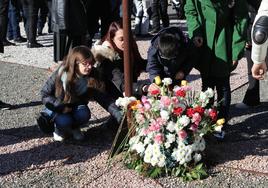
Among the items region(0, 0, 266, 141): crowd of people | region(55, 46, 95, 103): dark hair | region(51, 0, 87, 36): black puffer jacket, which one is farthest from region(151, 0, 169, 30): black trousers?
region(55, 46, 95, 103): dark hair

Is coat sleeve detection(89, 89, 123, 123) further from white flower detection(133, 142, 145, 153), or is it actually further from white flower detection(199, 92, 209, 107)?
white flower detection(199, 92, 209, 107)

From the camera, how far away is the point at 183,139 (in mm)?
3781

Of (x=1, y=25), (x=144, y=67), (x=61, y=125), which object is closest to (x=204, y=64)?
(x=144, y=67)

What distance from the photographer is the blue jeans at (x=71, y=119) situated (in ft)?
15.0

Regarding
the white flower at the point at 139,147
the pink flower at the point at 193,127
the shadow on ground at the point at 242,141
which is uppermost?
the pink flower at the point at 193,127

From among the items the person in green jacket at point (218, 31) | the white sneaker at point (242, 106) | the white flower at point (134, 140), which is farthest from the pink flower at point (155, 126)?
the white sneaker at point (242, 106)

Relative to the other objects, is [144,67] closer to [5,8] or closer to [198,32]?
[198,32]

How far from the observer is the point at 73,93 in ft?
14.9

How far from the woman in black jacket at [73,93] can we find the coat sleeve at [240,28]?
1.11 m

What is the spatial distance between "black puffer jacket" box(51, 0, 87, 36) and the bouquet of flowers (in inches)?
109

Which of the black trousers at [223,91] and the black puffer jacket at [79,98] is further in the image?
the black trousers at [223,91]

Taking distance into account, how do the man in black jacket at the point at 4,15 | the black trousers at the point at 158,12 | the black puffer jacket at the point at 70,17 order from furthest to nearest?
the black trousers at the point at 158,12
the man in black jacket at the point at 4,15
the black puffer jacket at the point at 70,17

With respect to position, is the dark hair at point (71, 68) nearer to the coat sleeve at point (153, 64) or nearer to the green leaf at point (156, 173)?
the coat sleeve at point (153, 64)

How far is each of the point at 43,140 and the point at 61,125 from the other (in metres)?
0.26
